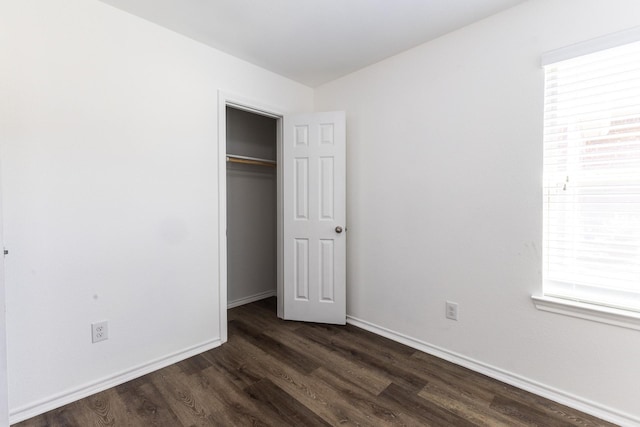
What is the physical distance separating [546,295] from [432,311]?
75 centimetres

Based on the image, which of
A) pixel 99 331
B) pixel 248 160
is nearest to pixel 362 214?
pixel 248 160

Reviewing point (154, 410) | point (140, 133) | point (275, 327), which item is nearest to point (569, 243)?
point (275, 327)

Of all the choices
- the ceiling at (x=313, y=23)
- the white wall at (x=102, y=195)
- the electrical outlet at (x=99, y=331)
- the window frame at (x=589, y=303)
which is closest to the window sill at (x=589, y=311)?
the window frame at (x=589, y=303)

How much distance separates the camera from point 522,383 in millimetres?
1822

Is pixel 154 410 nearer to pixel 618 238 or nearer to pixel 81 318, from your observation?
pixel 81 318

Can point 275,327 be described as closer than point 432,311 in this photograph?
No

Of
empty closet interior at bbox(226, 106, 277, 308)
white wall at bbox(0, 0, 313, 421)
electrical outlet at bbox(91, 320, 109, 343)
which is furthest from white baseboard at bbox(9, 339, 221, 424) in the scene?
empty closet interior at bbox(226, 106, 277, 308)

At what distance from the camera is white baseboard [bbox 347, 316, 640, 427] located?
5.06 ft

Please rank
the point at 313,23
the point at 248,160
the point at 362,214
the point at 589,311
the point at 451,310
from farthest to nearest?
the point at 248,160
the point at 362,214
the point at 451,310
the point at 313,23
the point at 589,311

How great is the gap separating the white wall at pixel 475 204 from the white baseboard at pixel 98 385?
1508 millimetres

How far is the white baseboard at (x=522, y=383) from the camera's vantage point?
5.06 ft

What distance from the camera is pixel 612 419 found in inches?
60.7

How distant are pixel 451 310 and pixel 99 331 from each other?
7.75ft

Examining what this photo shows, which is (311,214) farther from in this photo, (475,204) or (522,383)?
(522,383)
